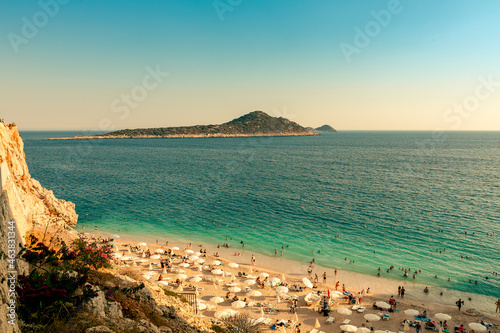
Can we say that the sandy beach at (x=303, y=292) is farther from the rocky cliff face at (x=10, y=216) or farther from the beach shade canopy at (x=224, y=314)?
the rocky cliff face at (x=10, y=216)

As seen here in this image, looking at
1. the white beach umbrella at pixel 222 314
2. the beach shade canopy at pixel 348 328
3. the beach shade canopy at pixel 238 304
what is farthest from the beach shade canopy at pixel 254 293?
the beach shade canopy at pixel 348 328

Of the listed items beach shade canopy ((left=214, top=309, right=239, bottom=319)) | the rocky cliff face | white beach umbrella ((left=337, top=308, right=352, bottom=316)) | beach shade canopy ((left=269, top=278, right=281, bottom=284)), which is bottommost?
white beach umbrella ((left=337, top=308, right=352, bottom=316))

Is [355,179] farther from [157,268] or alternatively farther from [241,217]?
[157,268]

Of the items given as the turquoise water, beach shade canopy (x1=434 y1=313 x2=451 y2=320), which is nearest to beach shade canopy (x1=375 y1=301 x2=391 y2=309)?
beach shade canopy (x1=434 y1=313 x2=451 y2=320)

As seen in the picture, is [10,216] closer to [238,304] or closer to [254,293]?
[238,304]

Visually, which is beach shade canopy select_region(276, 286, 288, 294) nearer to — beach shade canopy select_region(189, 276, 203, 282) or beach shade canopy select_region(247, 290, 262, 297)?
beach shade canopy select_region(247, 290, 262, 297)

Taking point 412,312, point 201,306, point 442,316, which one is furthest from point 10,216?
point 442,316

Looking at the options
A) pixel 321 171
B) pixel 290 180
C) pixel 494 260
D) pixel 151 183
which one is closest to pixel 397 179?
pixel 321 171
